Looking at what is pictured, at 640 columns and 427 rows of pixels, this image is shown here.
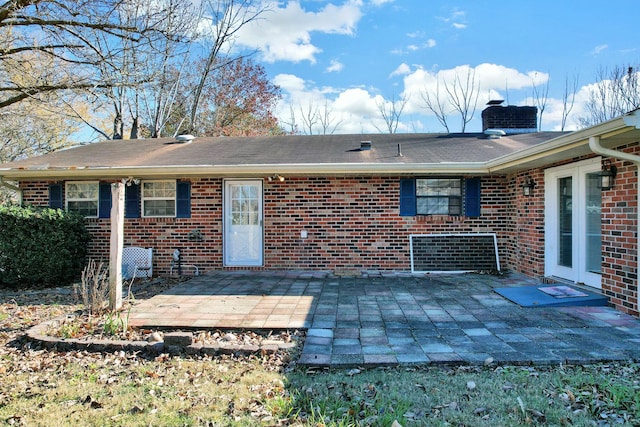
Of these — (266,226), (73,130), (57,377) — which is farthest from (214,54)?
(57,377)

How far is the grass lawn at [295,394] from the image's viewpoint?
2.66 meters

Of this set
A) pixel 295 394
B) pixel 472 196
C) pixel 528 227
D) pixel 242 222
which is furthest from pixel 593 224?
pixel 242 222

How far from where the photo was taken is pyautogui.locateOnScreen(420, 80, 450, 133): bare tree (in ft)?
70.0

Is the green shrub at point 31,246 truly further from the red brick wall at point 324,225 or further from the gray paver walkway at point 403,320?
the gray paver walkway at point 403,320

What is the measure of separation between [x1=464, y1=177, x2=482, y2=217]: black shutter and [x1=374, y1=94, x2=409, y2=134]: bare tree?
48.4ft

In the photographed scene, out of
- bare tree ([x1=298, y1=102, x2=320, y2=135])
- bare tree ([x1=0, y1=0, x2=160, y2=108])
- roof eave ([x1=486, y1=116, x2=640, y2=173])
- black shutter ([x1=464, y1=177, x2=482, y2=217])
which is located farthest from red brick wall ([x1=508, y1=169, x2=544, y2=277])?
bare tree ([x1=298, y1=102, x2=320, y2=135])

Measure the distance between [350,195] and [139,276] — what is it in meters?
4.61

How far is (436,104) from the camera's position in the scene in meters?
21.8

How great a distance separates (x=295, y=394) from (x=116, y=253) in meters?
3.56

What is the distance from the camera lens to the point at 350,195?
26.7 feet

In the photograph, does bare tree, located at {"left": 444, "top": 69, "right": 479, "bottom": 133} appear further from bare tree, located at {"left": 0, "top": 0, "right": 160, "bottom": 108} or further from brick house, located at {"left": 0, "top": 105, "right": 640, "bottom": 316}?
bare tree, located at {"left": 0, "top": 0, "right": 160, "bottom": 108}

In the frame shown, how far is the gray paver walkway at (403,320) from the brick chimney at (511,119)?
5354 millimetres

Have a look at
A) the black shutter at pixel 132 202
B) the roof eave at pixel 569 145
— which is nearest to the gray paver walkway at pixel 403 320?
the roof eave at pixel 569 145

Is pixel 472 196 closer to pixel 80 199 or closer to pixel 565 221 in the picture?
pixel 565 221
